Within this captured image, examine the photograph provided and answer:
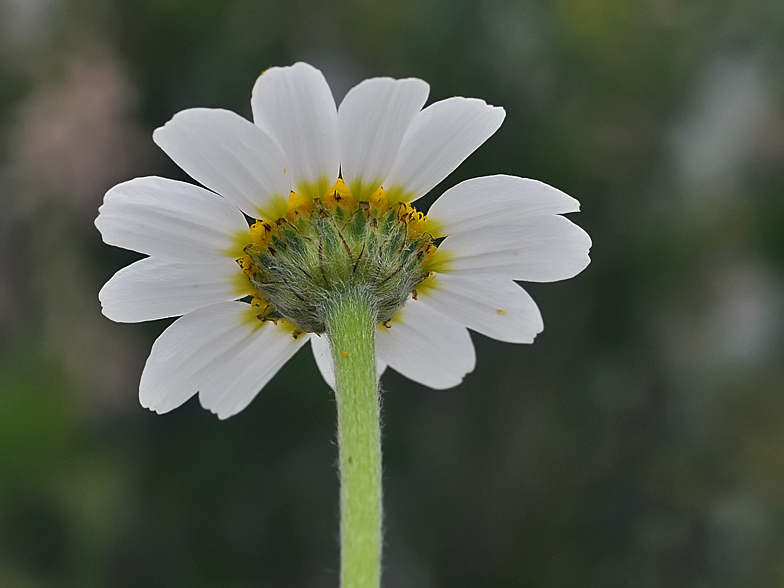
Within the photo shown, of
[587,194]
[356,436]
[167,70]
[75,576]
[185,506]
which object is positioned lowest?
[356,436]

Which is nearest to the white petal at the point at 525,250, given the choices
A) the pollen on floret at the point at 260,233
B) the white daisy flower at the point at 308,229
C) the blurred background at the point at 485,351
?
the white daisy flower at the point at 308,229

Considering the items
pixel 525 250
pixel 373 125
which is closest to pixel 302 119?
pixel 373 125

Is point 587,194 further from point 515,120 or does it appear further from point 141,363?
point 141,363

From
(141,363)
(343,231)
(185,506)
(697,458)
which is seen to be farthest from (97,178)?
(343,231)

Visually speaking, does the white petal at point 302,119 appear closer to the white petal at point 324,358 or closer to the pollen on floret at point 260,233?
the pollen on floret at point 260,233

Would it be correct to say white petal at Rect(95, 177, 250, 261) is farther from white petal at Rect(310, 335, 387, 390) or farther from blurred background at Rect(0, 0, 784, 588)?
blurred background at Rect(0, 0, 784, 588)

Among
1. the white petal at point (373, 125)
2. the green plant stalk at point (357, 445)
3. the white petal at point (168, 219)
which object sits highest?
the white petal at point (373, 125)

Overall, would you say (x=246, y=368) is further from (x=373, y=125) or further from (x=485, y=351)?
(x=485, y=351)
